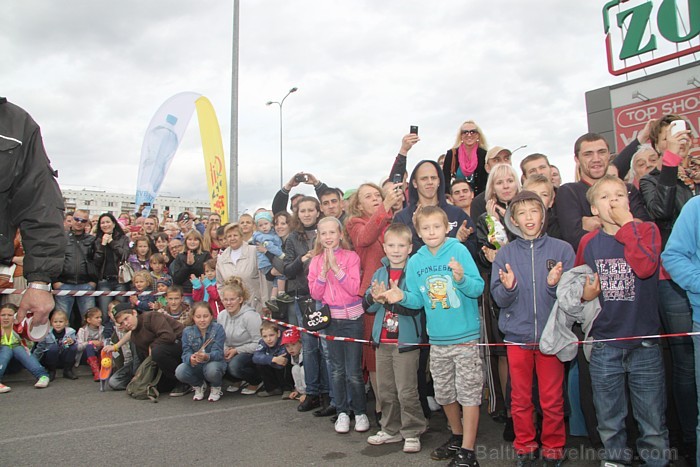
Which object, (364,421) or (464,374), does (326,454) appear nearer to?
(364,421)

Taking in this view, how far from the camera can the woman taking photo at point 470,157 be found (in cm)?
597

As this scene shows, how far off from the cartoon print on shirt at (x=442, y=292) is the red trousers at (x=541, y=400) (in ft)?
1.68

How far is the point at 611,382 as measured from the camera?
332 cm

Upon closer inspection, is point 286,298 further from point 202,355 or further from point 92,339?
point 92,339

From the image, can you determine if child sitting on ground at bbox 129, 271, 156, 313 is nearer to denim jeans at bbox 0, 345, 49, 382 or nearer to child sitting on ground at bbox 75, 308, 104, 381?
child sitting on ground at bbox 75, 308, 104, 381

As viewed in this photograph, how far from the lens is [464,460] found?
11.6 ft

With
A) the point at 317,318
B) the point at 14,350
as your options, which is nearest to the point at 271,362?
the point at 317,318

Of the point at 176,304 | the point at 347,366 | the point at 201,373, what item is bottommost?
the point at 201,373

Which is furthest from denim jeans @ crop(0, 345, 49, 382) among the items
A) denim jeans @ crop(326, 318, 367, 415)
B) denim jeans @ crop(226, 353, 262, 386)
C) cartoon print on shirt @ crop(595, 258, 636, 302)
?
Result: cartoon print on shirt @ crop(595, 258, 636, 302)

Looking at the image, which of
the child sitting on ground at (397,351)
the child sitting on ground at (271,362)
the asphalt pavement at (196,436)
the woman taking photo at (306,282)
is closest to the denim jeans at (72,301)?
the asphalt pavement at (196,436)

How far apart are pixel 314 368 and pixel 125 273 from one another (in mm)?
4742

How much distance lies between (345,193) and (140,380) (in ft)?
11.3

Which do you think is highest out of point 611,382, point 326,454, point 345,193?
point 345,193

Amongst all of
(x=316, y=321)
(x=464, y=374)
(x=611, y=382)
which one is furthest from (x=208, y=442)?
(x=611, y=382)
